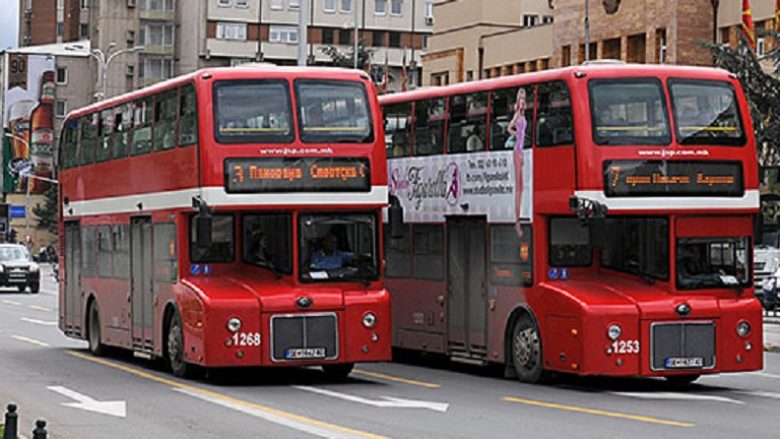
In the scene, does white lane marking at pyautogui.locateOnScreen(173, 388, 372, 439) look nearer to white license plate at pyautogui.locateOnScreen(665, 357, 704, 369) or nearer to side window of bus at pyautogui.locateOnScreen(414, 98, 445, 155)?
white license plate at pyautogui.locateOnScreen(665, 357, 704, 369)

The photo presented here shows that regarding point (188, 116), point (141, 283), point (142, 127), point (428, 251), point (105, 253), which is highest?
point (188, 116)

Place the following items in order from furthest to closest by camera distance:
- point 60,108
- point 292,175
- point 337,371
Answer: point 60,108, point 337,371, point 292,175

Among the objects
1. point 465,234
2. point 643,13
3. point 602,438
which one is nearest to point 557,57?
point 643,13

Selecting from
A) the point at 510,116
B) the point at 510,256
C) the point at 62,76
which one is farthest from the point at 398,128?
the point at 62,76

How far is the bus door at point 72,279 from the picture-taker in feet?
105

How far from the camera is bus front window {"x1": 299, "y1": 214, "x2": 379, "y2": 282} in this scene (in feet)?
78.5

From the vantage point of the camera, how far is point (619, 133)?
23109mm

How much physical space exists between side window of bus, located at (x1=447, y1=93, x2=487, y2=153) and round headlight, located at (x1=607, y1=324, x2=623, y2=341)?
413 centimetres

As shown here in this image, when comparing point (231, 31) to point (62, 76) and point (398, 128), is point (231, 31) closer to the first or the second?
point (62, 76)

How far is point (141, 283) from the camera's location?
90.2 ft

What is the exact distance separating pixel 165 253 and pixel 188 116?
2.16 meters

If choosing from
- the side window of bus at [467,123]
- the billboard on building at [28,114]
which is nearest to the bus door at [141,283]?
the side window of bus at [467,123]

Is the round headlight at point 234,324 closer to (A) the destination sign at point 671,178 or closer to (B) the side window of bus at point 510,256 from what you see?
(B) the side window of bus at point 510,256

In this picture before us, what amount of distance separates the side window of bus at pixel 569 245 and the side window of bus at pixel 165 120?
5091 millimetres
